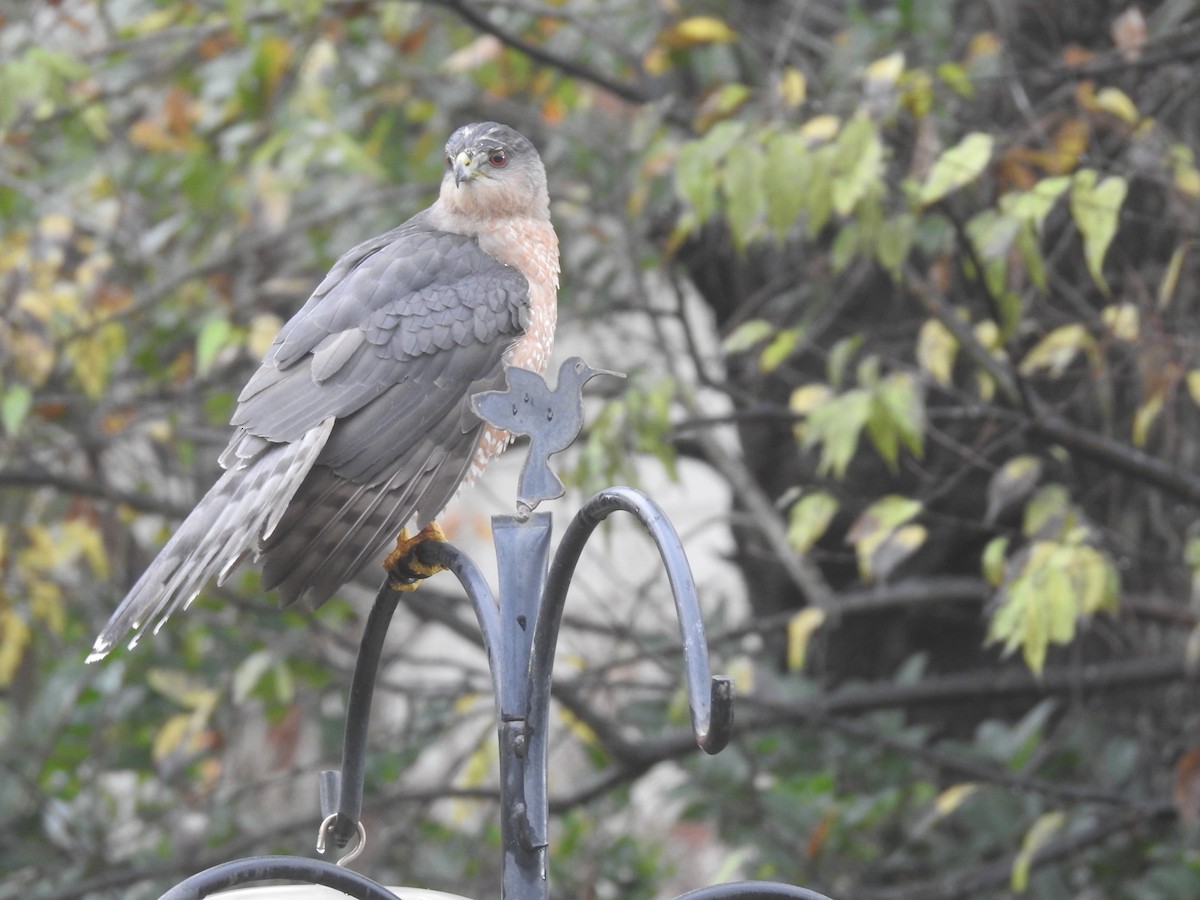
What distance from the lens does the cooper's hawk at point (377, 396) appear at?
2395 mm

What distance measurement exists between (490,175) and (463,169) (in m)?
0.07

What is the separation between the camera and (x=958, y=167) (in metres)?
3.24

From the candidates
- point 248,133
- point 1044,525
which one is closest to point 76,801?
point 248,133

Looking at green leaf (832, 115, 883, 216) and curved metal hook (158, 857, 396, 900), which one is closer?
curved metal hook (158, 857, 396, 900)

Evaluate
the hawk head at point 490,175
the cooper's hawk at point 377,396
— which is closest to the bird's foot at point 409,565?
the cooper's hawk at point 377,396

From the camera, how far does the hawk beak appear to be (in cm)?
349

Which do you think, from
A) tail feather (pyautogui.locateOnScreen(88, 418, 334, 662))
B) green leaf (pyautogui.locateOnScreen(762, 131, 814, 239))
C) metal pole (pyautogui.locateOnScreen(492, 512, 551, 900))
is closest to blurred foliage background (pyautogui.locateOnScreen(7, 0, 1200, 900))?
green leaf (pyautogui.locateOnScreen(762, 131, 814, 239))

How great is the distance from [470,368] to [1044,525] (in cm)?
152

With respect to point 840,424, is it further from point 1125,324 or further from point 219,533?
point 219,533

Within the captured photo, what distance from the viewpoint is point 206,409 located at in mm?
5305

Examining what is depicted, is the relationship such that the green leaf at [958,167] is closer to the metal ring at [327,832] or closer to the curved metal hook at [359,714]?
the curved metal hook at [359,714]

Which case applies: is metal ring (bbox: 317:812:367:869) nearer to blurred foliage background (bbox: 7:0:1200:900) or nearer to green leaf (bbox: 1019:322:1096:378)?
blurred foliage background (bbox: 7:0:1200:900)

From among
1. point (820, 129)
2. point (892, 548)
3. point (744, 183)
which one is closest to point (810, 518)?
point (892, 548)

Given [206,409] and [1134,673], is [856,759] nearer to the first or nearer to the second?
[1134,673]
